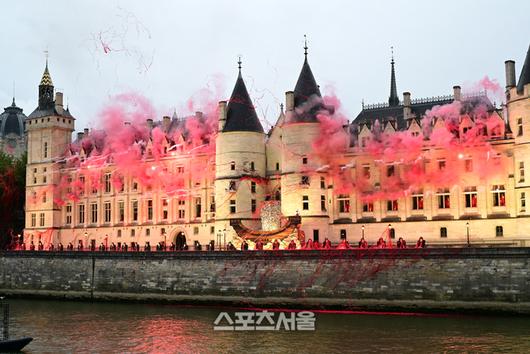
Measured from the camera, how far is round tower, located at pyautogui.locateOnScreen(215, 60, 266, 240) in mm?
67562

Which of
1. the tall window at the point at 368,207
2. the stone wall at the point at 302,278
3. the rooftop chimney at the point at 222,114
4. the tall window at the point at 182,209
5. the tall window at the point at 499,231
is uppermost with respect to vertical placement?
the rooftop chimney at the point at 222,114

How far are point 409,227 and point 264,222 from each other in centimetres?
1324

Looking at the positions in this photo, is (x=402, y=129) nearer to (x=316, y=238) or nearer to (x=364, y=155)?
(x=364, y=155)

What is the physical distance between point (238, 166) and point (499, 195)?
23.5 meters

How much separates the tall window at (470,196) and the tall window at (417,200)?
A: 12.5 ft

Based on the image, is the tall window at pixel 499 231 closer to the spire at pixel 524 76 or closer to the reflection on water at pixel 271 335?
the spire at pixel 524 76

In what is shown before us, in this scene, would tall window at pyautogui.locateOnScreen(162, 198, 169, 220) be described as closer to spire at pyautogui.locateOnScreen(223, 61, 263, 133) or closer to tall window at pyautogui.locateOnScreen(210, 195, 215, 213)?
tall window at pyautogui.locateOnScreen(210, 195, 215, 213)

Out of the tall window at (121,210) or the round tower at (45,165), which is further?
the round tower at (45,165)

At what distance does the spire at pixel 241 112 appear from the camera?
67938mm


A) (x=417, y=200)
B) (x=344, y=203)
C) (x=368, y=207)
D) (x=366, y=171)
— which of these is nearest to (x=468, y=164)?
(x=417, y=200)

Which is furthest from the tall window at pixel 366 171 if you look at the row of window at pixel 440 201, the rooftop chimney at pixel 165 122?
the rooftop chimney at pixel 165 122

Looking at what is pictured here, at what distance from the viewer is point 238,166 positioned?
67.8 metres

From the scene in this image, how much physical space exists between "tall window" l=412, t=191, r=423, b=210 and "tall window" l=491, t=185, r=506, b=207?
6.03m

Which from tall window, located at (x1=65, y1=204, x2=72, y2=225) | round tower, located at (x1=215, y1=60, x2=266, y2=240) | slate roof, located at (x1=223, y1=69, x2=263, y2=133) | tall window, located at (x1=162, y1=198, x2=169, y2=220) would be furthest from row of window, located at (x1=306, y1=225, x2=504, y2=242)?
tall window, located at (x1=65, y1=204, x2=72, y2=225)
